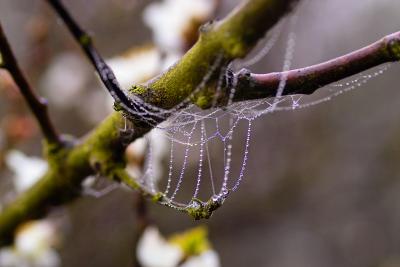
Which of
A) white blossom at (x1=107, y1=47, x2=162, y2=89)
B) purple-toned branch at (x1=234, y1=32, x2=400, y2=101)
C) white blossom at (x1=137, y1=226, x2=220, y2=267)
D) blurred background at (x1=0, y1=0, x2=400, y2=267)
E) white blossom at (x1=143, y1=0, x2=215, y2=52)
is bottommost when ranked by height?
blurred background at (x1=0, y1=0, x2=400, y2=267)

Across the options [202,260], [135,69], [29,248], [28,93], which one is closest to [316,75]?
[28,93]

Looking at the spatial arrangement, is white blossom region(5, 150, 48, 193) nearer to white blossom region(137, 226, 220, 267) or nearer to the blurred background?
white blossom region(137, 226, 220, 267)

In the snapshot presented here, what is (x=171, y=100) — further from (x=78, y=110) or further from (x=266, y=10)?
(x=78, y=110)

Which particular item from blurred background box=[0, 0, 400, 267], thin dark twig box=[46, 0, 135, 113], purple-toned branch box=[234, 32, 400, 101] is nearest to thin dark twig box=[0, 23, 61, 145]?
thin dark twig box=[46, 0, 135, 113]

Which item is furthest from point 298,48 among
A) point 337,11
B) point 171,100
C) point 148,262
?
point 171,100

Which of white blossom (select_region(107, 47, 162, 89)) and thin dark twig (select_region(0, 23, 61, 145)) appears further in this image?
white blossom (select_region(107, 47, 162, 89))

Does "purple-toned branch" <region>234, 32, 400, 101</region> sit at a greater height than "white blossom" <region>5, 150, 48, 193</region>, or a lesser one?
greater
